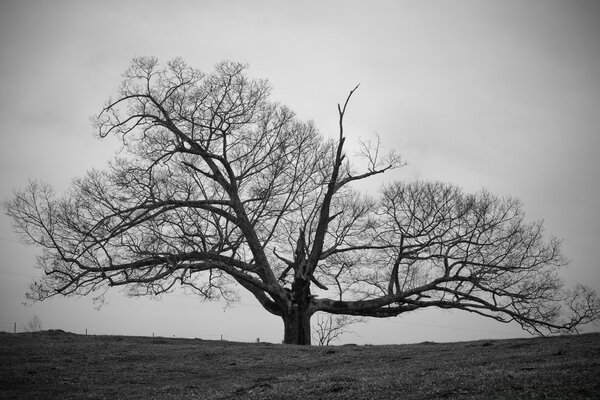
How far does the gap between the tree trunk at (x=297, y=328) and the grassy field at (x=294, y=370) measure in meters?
5.04

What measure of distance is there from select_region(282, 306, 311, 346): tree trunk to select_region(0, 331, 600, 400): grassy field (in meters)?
5.04

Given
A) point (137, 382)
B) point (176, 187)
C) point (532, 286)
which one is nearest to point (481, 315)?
point (532, 286)

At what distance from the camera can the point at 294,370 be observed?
1705 cm

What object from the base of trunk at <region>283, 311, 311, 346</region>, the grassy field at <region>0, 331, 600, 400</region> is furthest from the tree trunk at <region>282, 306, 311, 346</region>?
the grassy field at <region>0, 331, 600, 400</region>

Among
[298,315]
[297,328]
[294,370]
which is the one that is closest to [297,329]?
[297,328]

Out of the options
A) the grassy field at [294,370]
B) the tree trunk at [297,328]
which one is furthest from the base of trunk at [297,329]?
the grassy field at [294,370]

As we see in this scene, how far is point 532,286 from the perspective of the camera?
2723 centimetres

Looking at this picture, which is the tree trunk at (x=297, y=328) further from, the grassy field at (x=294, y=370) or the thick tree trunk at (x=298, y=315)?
the grassy field at (x=294, y=370)

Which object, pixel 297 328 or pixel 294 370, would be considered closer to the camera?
pixel 294 370

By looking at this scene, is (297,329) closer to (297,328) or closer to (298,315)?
(297,328)

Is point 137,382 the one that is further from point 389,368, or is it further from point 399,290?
point 399,290

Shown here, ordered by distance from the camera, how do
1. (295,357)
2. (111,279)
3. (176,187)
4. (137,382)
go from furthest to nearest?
1. (176,187)
2. (111,279)
3. (295,357)
4. (137,382)

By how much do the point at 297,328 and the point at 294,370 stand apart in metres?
10.2

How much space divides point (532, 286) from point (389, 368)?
14.5 metres
